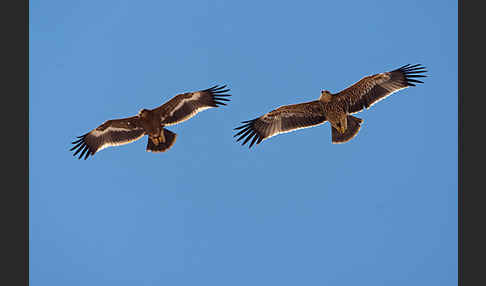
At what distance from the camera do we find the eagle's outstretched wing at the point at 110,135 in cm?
1329

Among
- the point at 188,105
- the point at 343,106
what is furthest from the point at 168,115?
the point at 343,106

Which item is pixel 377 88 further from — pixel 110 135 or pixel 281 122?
pixel 110 135

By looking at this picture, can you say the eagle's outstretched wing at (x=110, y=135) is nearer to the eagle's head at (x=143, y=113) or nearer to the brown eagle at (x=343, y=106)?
the eagle's head at (x=143, y=113)

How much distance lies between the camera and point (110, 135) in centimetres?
1352

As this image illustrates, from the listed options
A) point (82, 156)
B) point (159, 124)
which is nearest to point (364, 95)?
point (159, 124)

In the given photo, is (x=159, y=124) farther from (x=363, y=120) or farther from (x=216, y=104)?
(x=363, y=120)

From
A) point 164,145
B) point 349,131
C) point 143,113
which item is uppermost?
point 143,113

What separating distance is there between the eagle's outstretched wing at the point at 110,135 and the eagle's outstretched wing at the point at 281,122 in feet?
8.01

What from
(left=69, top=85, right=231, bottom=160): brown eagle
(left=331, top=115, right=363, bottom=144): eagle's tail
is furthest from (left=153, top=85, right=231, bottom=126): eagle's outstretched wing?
(left=331, top=115, right=363, bottom=144): eagle's tail

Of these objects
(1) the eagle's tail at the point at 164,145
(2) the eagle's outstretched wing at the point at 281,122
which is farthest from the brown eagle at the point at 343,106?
(1) the eagle's tail at the point at 164,145

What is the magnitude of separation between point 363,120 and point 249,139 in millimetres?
2526

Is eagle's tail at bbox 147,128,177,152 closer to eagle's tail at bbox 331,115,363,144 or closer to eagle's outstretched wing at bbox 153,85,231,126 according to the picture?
eagle's outstretched wing at bbox 153,85,231,126

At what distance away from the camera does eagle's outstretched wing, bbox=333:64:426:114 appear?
12.4m

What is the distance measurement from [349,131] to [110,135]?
5.49 meters
